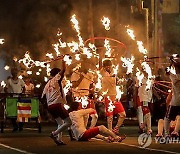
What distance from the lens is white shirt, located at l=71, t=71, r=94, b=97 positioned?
783 inches

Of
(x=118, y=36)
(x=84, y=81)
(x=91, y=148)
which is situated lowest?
(x=91, y=148)

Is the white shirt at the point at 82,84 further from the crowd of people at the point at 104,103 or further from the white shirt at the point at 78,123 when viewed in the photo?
the white shirt at the point at 78,123

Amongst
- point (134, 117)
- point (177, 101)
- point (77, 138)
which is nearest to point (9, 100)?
point (77, 138)

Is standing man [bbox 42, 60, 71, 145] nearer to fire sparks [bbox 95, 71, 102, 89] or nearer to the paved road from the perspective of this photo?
the paved road

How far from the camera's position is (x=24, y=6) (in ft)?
118

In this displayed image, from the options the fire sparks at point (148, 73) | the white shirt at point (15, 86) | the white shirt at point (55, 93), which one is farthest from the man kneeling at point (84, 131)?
the white shirt at point (15, 86)

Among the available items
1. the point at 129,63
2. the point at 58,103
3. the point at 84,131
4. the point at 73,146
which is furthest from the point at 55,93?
the point at 129,63

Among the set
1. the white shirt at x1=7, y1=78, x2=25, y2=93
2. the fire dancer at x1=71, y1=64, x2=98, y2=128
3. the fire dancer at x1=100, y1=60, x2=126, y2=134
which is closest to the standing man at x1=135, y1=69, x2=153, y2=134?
the fire dancer at x1=100, y1=60, x2=126, y2=134

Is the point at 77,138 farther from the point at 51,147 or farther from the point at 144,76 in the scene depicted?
the point at 144,76

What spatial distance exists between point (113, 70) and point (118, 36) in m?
13.1

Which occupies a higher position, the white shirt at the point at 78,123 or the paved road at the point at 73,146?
the white shirt at the point at 78,123

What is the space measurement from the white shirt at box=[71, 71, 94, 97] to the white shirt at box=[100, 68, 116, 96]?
41 cm

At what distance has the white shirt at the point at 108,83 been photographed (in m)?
20.3

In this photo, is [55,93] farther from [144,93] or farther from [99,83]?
[144,93]
